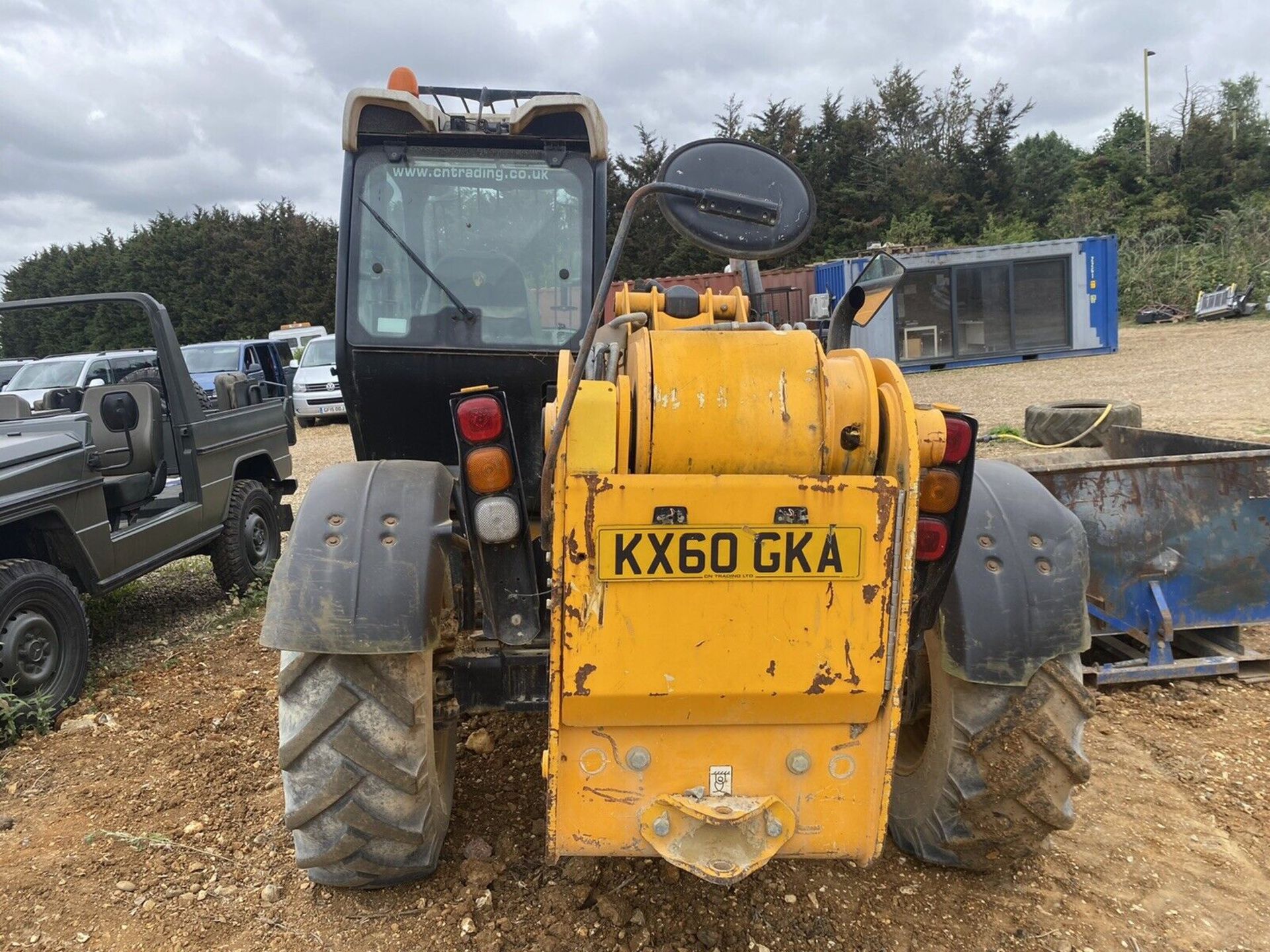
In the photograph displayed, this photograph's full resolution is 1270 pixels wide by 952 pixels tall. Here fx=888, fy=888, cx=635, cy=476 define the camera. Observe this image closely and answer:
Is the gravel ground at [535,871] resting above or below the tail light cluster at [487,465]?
below

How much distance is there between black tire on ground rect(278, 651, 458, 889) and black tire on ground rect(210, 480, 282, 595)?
4.11 meters

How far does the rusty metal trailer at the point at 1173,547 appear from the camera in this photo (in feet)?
13.1

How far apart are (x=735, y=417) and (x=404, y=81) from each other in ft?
7.99

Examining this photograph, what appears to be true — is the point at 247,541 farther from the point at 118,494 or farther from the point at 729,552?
the point at 729,552

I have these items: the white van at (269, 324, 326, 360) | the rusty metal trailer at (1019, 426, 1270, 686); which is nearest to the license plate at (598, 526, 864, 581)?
the rusty metal trailer at (1019, 426, 1270, 686)

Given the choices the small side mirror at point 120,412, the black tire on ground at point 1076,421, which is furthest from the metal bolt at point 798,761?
the small side mirror at point 120,412

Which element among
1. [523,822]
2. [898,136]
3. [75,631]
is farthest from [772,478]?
[898,136]

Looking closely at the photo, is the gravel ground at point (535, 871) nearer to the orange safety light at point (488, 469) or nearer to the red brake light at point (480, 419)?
the orange safety light at point (488, 469)

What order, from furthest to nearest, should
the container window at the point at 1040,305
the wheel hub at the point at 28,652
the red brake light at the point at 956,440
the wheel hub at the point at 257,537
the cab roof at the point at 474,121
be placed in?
the container window at the point at 1040,305
the wheel hub at the point at 257,537
the wheel hub at the point at 28,652
the cab roof at the point at 474,121
the red brake light at the point at 956,440

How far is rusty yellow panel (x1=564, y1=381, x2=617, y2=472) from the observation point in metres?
1.91

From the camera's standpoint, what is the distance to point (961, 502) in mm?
2057

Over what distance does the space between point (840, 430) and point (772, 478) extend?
22cm

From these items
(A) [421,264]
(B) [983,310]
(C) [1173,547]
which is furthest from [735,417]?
(B) [983,310]

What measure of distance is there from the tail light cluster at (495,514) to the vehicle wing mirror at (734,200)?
61 cm
